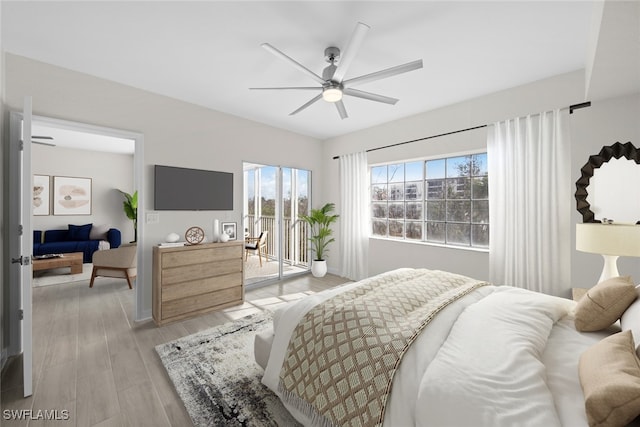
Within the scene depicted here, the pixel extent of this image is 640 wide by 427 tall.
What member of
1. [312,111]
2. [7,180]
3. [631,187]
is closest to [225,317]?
[7,180]

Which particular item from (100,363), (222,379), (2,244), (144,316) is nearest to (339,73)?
(222,379)

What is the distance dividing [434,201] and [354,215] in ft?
4.32

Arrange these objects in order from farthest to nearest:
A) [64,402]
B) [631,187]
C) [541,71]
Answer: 1. [541,71]
2. [631,187]
3. [64,402]

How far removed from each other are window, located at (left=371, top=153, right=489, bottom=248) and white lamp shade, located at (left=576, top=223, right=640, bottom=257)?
1.35 m

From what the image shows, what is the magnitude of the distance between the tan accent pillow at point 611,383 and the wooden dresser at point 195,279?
10.5ft

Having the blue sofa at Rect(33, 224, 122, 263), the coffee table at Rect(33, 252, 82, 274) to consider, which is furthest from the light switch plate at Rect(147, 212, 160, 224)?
the blue sofa at Rect(33, 224, 122, 263)

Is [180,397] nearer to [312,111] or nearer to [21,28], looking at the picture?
[21,28]

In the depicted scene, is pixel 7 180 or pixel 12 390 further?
pixel 7 180

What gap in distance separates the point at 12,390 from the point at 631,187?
504 centimetres

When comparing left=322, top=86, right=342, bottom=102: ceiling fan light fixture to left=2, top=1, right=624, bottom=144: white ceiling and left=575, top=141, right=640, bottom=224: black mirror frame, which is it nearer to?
left=2, top=1, right=624, bottom=144: white ceiling

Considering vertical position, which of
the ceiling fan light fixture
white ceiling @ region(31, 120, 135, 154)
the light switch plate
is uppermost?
white ceiling @ region(31, 120, 135, 154)

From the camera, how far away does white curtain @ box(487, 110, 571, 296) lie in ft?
8.86

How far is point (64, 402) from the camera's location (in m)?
1.71

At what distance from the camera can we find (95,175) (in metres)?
6.06
